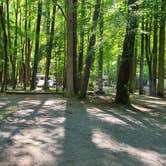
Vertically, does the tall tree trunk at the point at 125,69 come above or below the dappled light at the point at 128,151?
above

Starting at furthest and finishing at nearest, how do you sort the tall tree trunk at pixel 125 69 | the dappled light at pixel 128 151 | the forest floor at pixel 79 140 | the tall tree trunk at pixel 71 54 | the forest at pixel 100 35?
the tall tree trunk at pixel 71 54
the tall tree trunk at pixel 125 69
the forest at pixel 100 35
the dappled light at pixel 128 151
the forest floor at pixel 79 140

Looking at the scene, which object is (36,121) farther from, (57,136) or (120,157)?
(120,157)

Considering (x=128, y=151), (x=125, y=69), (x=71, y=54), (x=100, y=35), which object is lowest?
(x=128, y=151)

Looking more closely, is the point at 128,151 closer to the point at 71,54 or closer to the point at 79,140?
the point at 79,140

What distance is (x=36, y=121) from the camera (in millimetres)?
10039

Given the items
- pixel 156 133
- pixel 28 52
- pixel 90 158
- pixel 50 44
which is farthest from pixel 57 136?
pixel 28 52

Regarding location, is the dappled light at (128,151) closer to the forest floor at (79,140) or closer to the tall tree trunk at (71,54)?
the forest floor at (79,140)

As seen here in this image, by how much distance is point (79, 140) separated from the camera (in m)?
7.60

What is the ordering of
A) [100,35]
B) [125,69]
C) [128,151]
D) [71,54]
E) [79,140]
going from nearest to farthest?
[128,151] < [79,140] < [125,69] < [100,35] < [71,54]

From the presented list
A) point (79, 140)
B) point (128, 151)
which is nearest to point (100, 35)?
point (79, 140)

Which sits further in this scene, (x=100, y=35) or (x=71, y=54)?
(x=71, y=54)

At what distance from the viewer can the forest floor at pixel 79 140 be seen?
19.7 ft

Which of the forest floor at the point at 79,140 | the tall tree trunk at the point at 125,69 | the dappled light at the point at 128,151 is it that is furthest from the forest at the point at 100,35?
the dappled light at the point at 128,151

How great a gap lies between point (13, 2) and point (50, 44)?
1120cm
